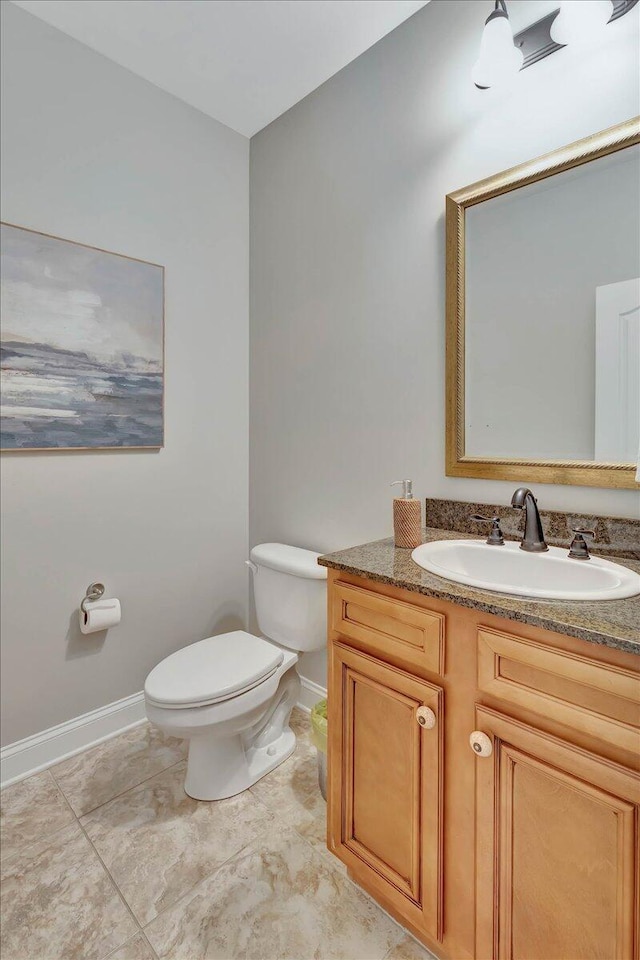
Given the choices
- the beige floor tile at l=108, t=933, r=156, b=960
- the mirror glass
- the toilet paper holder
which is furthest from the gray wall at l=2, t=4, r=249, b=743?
the mirror glass

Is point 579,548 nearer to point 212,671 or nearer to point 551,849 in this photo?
point 551,849

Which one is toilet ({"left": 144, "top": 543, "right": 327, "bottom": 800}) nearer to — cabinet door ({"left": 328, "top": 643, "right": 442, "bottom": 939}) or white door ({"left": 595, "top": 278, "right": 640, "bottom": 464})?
cabinet door ({"left": 328, "top": 643, "right": 442, "bottom": 939})

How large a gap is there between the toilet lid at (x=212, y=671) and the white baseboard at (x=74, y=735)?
0.49 metres

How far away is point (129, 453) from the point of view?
196 centimetres

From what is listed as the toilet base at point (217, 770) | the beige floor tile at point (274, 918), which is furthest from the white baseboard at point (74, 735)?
the beige floor tile at point (274, 918)

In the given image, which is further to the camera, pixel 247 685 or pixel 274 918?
pixel 247 685

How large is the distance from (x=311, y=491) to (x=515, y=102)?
1.47m

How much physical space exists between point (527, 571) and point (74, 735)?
5.96ft

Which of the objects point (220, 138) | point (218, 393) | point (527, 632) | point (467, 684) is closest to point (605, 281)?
point (527, 632)

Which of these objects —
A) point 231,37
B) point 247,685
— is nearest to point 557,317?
point 247,685

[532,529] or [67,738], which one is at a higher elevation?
[532,529]

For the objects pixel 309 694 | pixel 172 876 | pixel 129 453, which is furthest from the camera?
pixel 309 694

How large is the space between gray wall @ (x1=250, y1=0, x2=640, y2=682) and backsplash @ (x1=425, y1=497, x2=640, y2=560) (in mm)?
46

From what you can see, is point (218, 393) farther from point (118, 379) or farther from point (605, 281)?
→ point (605, 281)
